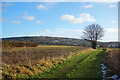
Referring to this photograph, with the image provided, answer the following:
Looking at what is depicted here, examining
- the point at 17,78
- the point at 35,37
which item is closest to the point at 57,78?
the point at 17,78

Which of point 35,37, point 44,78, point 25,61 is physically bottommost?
point 44,78

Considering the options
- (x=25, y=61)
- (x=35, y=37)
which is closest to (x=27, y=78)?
(x=25, y=61)

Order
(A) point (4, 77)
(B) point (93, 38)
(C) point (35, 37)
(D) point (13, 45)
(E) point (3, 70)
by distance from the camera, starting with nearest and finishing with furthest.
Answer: (A) point (4, 77) < (E) point (3, 70) < (D) point (13, 45) < (C) point (35, 37) < (B) point (93, 38)

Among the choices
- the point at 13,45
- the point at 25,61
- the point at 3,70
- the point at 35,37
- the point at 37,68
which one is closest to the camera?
the point at 3,70

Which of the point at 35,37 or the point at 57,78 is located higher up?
the point at 35,37

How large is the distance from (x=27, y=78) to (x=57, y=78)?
176 centimetres

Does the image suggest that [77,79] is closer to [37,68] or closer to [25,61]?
[37,68]

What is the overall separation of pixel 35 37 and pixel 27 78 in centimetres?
3154

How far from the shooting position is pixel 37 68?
9.97 m

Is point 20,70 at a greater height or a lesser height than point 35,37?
lesser

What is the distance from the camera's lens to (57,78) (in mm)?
8148

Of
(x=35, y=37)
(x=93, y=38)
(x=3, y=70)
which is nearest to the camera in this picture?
(x=3, y=70)

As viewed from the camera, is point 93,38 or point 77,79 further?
point 93,38

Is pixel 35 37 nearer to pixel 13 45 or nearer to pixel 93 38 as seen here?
pixel 13 45
